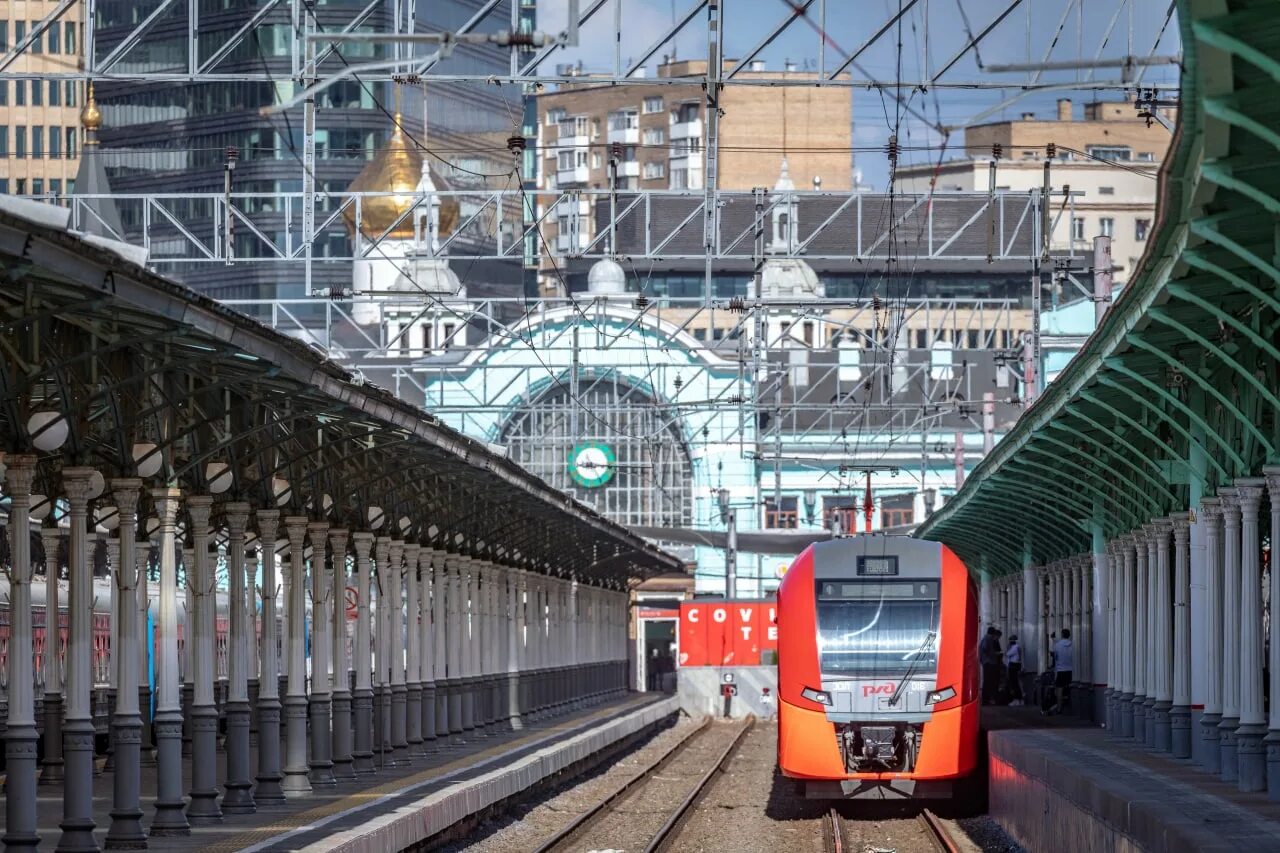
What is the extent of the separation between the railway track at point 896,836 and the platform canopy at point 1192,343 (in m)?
3.70

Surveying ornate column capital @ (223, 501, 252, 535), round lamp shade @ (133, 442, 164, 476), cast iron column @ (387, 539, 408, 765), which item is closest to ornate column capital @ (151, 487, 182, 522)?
round lamp shade @ (133, 442, 164, 476)

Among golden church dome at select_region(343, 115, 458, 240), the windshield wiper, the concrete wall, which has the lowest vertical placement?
the concrete wall

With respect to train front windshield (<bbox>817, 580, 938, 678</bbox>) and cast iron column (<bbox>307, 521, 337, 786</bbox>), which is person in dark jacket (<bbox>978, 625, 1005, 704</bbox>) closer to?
train front windshield (<bbox>817, 580, 938, 678</bbox>)

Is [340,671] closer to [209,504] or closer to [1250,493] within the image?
[209,504]

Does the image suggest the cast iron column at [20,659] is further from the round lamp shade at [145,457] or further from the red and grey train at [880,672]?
the red and grey train at [880,672]

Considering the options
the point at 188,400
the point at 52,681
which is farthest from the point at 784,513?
the point at 188,400

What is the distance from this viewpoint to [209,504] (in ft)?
67.8

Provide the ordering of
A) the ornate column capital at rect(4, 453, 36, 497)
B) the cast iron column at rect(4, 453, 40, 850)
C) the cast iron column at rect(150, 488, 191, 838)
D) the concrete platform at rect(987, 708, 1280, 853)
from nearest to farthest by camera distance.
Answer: the concrete platform at rect(987, 708, 1280, 853)
the cast iron column at rect(4, 453, 40, 850)
the ornate column capital at rect(4, 453, 36, 497)
the cast iron column at rect(150, 488, 191, 838)

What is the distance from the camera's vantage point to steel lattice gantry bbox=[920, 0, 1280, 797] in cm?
1283

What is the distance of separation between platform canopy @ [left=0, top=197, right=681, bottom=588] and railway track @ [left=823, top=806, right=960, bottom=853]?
5.29 meters

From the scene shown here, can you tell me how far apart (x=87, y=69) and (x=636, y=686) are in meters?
59.1

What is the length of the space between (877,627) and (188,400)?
30.0ft

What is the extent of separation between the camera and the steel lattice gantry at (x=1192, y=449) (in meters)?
12.8

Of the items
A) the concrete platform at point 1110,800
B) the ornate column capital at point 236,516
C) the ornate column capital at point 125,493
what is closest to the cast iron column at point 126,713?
the ornate column capital at point 125,493
